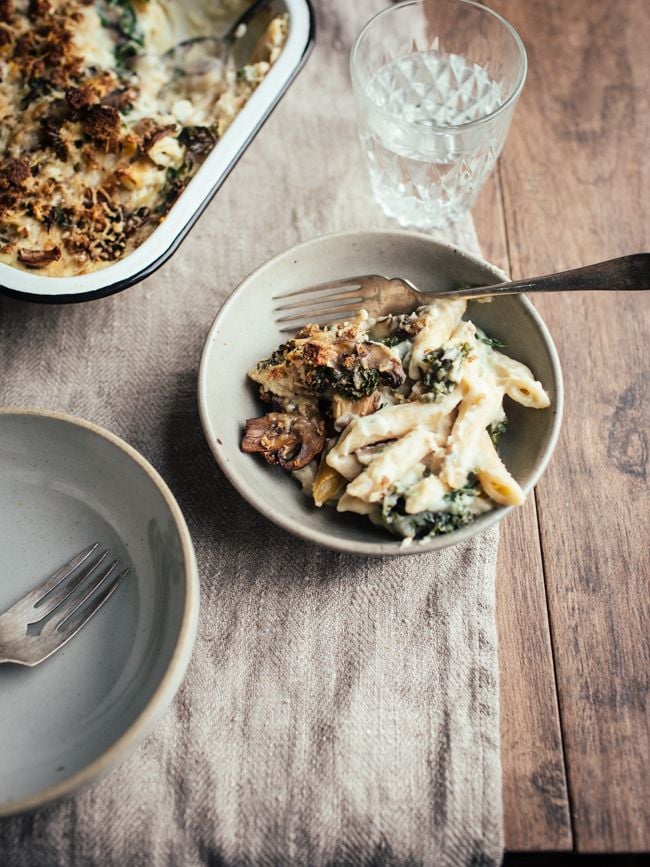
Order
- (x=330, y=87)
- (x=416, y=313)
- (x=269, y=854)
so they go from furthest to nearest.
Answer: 1. (x=330, y=87)
2. (x=416, y=313)
3. (x=269, y=854)

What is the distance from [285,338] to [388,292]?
221 millimetres

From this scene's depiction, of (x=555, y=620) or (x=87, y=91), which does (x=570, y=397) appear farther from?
(x=87, y=91)

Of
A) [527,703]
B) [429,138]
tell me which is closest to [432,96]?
[429,138]

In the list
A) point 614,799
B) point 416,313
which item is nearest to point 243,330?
point 416,313

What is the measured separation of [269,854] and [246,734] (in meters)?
0.18

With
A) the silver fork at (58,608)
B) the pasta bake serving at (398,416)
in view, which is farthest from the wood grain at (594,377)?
the silver fork at (58,608)

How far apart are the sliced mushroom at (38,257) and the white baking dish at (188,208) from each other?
0.05 metres

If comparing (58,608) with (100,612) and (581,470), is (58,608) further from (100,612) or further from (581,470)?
(581,470)

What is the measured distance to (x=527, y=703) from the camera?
1365mm

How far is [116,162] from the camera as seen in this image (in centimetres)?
169

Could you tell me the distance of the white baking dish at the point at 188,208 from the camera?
149 centimetres

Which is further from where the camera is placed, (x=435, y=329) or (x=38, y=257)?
(x=38, y=257)

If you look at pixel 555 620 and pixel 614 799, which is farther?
pixel 555 620

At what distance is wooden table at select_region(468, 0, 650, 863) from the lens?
4.28ft
